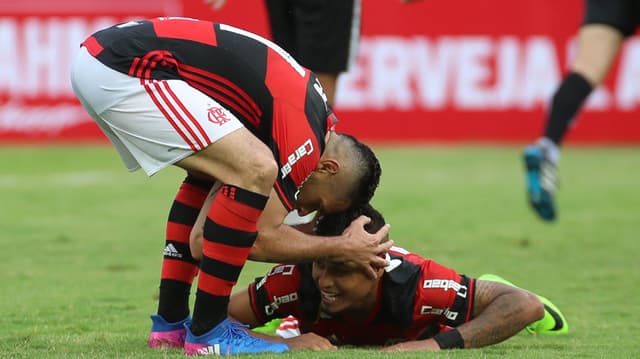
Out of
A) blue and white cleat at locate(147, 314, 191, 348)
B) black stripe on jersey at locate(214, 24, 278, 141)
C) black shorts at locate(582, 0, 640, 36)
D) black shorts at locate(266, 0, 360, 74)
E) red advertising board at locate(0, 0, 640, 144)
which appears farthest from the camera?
red advertising board at locate(0, 0, 640, 144)

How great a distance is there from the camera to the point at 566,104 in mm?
6312

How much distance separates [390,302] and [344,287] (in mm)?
200

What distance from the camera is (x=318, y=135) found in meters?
4.02

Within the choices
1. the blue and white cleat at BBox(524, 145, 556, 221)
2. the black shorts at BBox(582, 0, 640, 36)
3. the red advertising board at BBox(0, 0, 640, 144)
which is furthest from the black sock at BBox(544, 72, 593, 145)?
the red advertising board at BBox(0, 0, 640, 144)

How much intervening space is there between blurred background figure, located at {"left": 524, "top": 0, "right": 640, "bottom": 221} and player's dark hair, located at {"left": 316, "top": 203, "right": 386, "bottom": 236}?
2.05 metres

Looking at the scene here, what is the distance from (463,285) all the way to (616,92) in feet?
33.8

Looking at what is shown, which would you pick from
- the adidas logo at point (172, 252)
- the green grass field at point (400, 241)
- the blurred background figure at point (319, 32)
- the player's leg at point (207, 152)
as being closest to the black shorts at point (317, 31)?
the blurred background figure at point (319, 32)

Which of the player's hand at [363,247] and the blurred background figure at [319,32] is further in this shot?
the blurred background figure at [319,32]

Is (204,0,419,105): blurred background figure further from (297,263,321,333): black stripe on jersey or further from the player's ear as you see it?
the player's ear

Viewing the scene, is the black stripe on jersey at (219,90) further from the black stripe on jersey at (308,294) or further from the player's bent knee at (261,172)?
the black stripe on jersey at (308,294)

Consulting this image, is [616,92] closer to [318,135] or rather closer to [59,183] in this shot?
[59,183]

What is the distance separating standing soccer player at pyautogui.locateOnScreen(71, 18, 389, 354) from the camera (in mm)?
3941

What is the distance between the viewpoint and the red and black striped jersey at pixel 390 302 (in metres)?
4.29

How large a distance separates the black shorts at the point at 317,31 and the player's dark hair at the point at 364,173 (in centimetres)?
196
